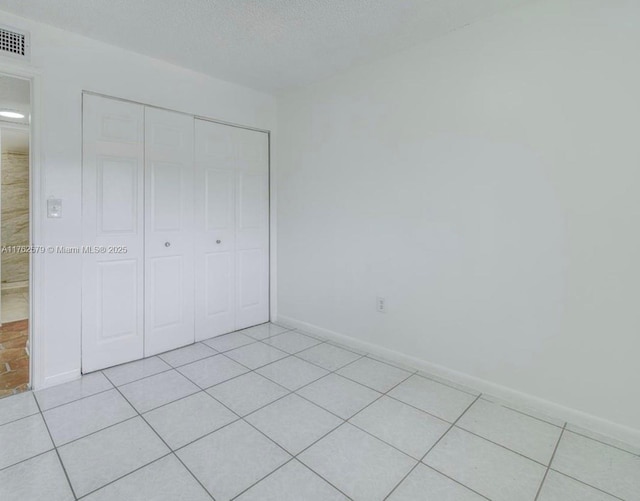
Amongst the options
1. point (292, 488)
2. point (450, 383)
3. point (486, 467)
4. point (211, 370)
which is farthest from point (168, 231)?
point (486, 467)

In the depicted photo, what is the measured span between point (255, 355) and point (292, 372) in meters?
0.48

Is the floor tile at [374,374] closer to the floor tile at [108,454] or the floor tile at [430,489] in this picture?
the floor tile at [430,489]

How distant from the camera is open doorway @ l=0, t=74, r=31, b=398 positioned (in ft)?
9.31

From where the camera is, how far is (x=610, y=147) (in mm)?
1930

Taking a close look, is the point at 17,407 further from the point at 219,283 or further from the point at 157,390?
the point at 219,283

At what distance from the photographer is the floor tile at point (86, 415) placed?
1.96 m

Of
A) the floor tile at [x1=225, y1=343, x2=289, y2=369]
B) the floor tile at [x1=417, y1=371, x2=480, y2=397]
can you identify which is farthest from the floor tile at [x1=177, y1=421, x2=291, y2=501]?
the floor tile at [x1=417, y1=371, x2=480, y2=397]

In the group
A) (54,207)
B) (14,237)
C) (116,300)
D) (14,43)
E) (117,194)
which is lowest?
(116,300)

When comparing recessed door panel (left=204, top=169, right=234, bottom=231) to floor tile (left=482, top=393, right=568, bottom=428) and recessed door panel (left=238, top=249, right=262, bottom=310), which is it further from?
floor tile (left=482, top=393, right=568, bottom=428)

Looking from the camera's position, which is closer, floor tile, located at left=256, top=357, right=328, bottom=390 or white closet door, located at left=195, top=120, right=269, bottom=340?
Result: floor tile, located at left=256, top=357, right=328, bottom=390

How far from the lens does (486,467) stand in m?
1.71

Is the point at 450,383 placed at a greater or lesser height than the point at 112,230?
lesser

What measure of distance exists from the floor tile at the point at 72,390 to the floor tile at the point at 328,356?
150cm

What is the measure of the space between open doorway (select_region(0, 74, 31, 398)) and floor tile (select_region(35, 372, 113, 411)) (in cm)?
22
